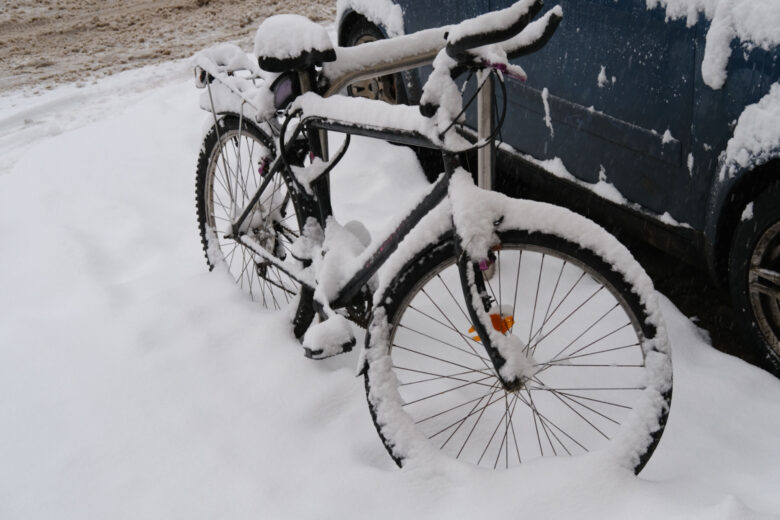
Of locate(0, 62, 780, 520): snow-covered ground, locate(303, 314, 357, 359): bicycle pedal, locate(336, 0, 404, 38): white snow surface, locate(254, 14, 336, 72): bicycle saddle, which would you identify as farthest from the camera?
locate(336, 0, 404, 38): white snow surface

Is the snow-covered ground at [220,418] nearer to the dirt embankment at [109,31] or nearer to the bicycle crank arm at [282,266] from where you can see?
the bicycle crank arm at [282,266]

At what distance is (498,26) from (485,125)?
33 cm

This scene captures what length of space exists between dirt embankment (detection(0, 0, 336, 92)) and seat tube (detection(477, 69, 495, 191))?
582cm

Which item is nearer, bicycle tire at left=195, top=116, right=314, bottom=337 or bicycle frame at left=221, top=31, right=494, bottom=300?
bicycle frame at left=221, top=31, right=494, bottom=300

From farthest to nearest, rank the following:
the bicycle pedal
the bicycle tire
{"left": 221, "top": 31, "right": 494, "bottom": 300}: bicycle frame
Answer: the bicycle tire
the bicycle pedal
{"left": 221, "top": 31, "right": 494, "bottom": 300}: bicycle frame

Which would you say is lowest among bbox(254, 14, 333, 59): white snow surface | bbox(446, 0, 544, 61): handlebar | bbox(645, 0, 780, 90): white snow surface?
bbox(645, 0, 780, 90): white snow surface

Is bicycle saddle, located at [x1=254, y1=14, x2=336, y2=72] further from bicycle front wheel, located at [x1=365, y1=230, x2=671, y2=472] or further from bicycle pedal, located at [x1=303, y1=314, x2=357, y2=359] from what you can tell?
bicycle pedal, located at [x1=303, y1=314, x2=357, y2=359]

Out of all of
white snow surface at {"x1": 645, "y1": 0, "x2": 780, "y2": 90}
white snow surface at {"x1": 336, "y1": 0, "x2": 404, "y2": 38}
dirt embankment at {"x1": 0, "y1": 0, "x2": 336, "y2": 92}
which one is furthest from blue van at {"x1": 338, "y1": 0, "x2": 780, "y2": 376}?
dirt embankment at {"x1": 0, "y1": 0, "x2": 336, "y2": 92}

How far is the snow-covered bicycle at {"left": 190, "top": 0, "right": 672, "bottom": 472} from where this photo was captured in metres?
1.97

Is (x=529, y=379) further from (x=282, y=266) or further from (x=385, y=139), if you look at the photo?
(x=282, y=266)

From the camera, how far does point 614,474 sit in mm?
2080

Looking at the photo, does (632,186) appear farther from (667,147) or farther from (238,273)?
(238,273)

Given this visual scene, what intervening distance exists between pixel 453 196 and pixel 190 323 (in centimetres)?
160

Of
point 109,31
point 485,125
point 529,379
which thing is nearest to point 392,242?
point 485,125
